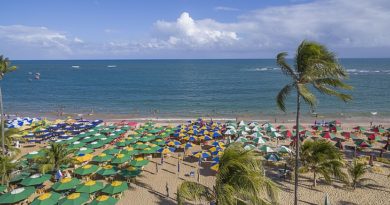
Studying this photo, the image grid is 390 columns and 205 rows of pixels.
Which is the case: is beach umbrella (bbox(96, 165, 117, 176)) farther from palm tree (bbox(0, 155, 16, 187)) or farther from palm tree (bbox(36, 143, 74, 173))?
palm tree (bbox(0, 155, 16, 187))

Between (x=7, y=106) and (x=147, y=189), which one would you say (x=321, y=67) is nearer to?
(x=147, y=189)

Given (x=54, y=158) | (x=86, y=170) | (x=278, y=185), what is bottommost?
(x=278, y=185)

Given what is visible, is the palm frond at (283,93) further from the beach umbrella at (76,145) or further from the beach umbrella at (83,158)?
the beach umbrella at (76,145)

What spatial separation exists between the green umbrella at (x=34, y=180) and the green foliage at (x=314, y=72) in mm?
13688

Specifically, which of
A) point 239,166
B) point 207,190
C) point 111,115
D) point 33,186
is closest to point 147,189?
point 33,186

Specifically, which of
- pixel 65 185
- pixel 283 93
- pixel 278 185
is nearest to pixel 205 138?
pixel 278 185

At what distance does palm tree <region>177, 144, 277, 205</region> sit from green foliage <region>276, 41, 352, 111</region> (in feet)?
11.4

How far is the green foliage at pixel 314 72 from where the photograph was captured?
34.8 ft

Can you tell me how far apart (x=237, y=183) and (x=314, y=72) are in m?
5.14

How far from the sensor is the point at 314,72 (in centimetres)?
1088

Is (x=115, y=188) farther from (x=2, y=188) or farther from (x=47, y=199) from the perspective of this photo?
(x=2, y=188)

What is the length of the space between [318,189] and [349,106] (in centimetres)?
3968

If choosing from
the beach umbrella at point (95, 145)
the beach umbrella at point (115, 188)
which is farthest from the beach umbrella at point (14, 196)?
the beach umbrella at point (95, 145)

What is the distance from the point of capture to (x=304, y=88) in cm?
1098
